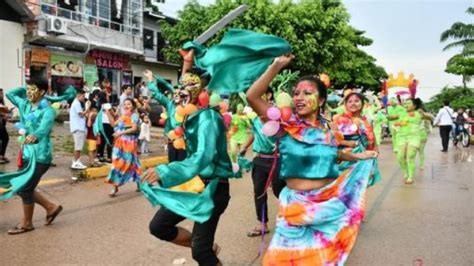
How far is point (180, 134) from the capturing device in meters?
4.10

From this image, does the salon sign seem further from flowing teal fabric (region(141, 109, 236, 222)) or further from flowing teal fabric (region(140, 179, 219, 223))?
flowing teal fabric (region(140, 179, 219, 223))

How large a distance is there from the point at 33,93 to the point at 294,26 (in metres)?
18.3

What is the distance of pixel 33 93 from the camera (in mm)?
6004

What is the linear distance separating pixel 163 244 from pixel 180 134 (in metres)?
1.85

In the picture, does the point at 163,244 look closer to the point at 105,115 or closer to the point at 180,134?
the point at 180,134

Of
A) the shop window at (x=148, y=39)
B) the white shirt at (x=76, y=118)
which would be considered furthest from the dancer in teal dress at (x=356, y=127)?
the shop window at (x=148, y=39)

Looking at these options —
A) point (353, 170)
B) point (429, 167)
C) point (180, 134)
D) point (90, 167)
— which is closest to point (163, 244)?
point (180, 134)

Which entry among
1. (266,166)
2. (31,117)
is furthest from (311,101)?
(31,117)

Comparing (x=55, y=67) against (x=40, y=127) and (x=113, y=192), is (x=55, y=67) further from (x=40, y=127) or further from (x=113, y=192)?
(x=40, y=127)

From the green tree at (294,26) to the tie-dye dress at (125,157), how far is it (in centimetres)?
1323

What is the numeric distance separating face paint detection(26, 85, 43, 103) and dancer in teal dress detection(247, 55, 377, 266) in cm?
380

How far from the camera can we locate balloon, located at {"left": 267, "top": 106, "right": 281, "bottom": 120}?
3.00 metres

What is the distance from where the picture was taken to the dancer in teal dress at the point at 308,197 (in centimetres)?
301

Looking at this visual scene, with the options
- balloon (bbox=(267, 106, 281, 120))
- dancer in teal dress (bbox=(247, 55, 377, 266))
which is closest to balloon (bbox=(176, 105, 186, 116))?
A: dancer in teal dress (bbox=(247, 55, 377, 266))
